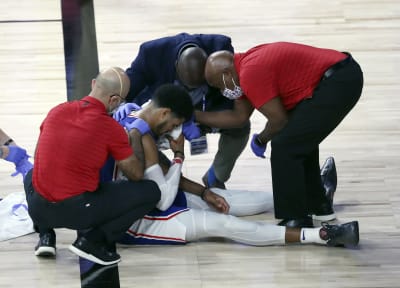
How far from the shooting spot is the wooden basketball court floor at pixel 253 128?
4180 millimetres

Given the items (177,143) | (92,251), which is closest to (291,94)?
(177,143)

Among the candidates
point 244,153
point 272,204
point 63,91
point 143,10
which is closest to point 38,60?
point 63,91

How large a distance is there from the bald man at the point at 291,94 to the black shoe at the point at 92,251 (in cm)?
82

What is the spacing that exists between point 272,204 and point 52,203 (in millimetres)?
1159

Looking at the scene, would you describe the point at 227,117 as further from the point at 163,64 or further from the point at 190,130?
the point at 163,64

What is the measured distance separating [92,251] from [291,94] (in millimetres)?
1138

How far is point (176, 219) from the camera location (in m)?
4.36

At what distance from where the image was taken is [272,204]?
470 centimetres

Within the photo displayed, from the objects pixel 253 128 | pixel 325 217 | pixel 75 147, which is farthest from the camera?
pixel 253 128

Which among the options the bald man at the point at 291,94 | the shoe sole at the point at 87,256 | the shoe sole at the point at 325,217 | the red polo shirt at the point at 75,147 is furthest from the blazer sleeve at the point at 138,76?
the shoe sole at the point at 325,217

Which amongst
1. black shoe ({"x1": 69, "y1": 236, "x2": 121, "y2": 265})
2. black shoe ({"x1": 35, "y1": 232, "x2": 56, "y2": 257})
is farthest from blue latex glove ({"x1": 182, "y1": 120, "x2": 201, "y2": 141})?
black shoe ({"x1": 35, "y1": 232, "x2": 56, "y2": 257})

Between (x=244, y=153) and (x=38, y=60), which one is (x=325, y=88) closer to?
(x=244, y=153)

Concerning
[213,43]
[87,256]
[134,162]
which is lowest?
[87,256]

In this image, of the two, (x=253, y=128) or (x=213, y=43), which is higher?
(x=213, y=43)
